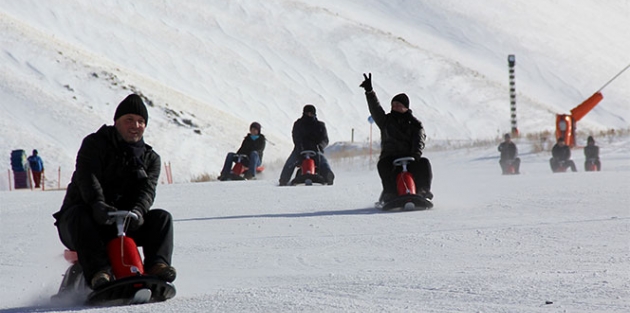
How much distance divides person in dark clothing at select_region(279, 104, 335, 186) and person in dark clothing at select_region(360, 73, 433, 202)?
20.1 feet

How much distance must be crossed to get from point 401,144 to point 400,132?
17 cm

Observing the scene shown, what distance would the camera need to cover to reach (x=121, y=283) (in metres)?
6.57

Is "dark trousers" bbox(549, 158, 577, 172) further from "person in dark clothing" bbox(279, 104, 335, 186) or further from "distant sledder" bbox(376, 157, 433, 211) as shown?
"distant sledder" bbox(376, 157, 433, 211)


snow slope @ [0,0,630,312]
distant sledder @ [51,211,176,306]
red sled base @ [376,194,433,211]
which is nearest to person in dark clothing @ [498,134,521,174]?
snow slope @ [0,0,630,312]

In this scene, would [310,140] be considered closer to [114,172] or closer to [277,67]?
[114,172]

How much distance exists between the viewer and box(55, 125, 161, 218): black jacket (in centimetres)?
716

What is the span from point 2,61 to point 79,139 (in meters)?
8.85

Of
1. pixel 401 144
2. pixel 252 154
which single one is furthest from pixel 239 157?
pixel 401 144

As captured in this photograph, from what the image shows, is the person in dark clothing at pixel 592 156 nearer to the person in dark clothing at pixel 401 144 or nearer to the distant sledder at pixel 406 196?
the person in dark clothing at pixel 401 144

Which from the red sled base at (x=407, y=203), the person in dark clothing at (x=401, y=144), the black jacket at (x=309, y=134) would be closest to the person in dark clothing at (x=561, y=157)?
the black jacket at (x=309, y=134)

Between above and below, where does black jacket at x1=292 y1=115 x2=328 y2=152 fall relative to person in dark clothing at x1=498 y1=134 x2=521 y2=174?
below

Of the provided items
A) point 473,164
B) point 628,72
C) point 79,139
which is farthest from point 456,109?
point 473,164

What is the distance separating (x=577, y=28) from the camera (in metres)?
96.5

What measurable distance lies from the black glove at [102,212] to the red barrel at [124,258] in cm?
14
